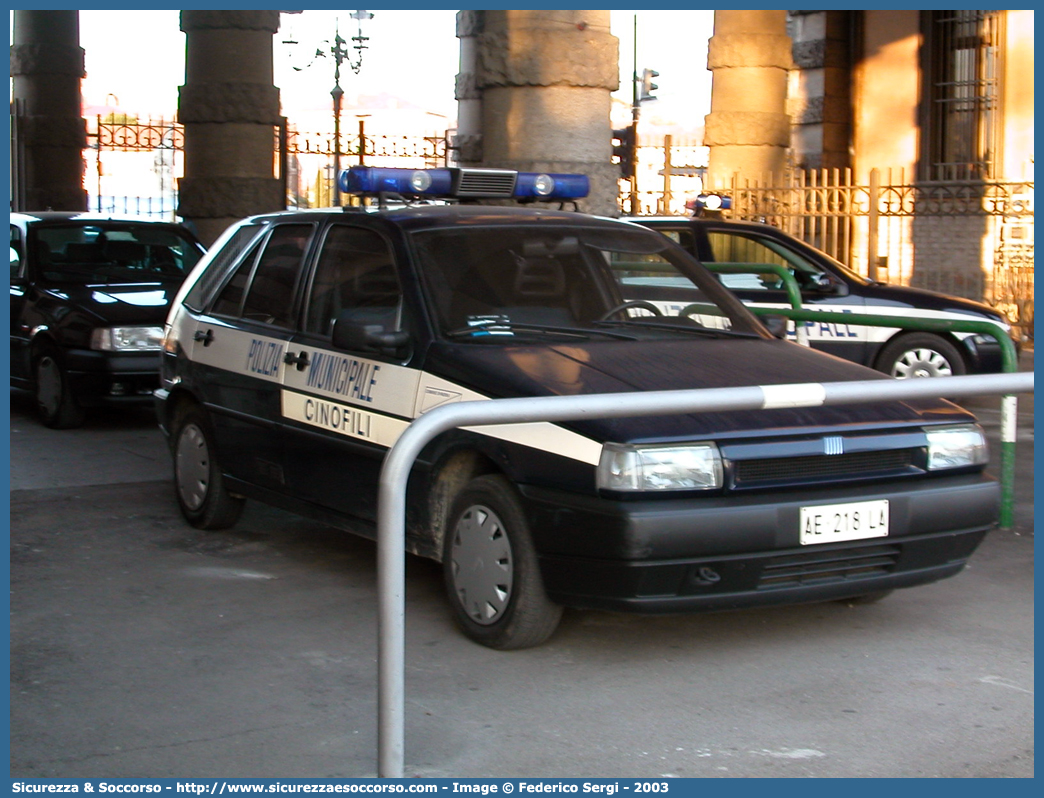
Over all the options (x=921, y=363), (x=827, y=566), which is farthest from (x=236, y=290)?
(x=921, y=363)

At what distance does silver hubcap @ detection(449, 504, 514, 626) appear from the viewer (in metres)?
5.02

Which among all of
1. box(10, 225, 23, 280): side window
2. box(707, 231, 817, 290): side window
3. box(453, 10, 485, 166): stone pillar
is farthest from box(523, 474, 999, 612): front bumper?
box(453, 10, 485, 166): stone pillar

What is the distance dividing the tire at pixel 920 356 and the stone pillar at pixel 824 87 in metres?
11.0

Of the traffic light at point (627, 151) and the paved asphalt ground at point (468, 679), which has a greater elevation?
the traffic light at point (627, 151)

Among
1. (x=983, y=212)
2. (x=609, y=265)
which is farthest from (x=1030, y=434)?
(x=983, y=212)

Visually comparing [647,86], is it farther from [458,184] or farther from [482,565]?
[482,565]

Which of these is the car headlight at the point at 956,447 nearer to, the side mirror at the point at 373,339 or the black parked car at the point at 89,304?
the side mirror at the point at 373,339

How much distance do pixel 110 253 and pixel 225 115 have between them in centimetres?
598

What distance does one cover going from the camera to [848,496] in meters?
4.88

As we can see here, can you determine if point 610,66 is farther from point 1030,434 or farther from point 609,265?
point 609,265

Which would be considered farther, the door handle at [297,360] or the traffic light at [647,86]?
the traffic light at [647,86]

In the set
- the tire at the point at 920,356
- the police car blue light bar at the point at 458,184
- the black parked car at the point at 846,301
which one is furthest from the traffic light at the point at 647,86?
the police car blue light bar at the point at 458,184

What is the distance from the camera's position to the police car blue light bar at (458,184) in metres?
6.80

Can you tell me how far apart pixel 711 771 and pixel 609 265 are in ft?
8.83
